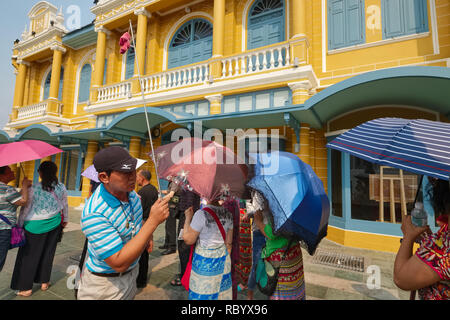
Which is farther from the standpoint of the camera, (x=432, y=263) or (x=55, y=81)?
(x=55, y=81)

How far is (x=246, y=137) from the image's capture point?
7.50 metres

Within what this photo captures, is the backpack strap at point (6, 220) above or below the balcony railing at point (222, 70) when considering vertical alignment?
below

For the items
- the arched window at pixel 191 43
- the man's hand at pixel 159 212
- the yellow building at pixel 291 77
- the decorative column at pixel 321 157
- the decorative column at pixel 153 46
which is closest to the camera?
the man's hand at pixel 159 212

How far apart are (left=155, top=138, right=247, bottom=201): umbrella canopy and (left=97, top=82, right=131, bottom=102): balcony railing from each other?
28.0ft

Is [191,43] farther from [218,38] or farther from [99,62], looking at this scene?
[99,62]

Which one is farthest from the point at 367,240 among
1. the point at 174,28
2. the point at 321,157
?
the point at 174,28

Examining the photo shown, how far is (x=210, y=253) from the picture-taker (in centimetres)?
207

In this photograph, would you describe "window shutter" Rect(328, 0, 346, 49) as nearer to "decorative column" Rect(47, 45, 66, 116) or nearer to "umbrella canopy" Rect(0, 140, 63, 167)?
"umbrella canopy" Rect(0, 140, 63, 167)

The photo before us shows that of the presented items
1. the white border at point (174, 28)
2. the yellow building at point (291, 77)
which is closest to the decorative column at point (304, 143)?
the yellow building at point (291, 77)

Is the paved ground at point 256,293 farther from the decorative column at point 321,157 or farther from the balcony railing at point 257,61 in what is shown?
the balcony railing at point 257,61

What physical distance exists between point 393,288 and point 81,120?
49.2ft

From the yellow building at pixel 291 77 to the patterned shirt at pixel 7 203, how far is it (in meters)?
3.44

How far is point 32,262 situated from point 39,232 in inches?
17.4

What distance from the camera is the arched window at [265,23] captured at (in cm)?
816
